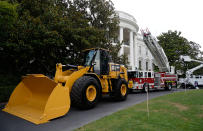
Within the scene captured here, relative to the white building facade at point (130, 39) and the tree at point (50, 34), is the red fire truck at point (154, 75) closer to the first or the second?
the tree at point (50, 34)

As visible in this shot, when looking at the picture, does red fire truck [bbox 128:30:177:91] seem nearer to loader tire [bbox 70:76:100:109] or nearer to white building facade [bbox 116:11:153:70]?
white building facade [bbox 116:11:153:70]

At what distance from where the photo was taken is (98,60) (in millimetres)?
8562

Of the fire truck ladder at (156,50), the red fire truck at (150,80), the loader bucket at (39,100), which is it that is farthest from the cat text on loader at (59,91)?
the fire truck ladder at (156,50)

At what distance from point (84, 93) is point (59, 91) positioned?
1.45 m

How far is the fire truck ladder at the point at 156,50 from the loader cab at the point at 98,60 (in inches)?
361

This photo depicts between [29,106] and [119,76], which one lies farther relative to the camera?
[119,76]

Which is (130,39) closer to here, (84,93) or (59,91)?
(84,93)

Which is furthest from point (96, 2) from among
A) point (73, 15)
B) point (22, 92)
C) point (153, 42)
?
point (22, 92)

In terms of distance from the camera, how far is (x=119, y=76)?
9641 mm

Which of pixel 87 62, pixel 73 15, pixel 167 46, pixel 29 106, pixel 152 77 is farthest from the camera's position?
pixel 167 46

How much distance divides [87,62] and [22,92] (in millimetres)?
3595

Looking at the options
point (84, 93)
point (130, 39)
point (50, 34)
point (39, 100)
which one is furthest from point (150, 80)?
point (130, 39)

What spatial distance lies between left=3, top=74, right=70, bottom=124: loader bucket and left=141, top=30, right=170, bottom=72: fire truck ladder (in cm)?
1322

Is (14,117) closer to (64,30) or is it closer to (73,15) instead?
(64,30)
